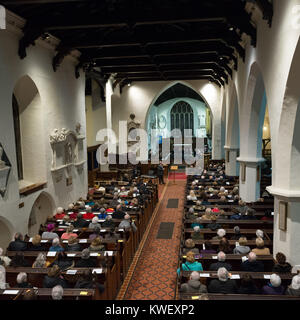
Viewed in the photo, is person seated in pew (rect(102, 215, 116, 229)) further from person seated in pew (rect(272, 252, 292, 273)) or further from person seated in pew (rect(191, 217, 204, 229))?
person seated in pew (rect(272, 252, 292, 273))

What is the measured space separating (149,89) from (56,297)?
20063 millimetres

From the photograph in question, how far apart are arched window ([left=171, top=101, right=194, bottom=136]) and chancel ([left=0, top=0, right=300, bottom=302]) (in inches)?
603

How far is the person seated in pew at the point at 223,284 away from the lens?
5375 millimetres

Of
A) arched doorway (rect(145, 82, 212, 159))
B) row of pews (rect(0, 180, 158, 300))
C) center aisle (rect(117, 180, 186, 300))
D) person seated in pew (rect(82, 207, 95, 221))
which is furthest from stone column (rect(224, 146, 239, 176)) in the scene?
arched doorway (rect(145, 82, 212, 159))

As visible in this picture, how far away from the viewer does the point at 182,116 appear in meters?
33.6

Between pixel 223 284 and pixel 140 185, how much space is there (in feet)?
31.5

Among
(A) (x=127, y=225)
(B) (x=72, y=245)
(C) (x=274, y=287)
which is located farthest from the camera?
(A) (x=127, y=225)

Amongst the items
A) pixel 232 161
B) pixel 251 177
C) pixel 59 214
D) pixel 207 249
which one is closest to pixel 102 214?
pixel 59 214

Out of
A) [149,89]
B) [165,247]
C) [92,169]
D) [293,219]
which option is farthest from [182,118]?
[293,219]

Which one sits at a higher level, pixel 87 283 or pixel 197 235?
pixel 87 283

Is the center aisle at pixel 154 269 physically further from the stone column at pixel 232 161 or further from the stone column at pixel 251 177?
the stone column at pixel 232 161

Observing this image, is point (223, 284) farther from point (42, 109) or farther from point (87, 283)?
point (42, 109)

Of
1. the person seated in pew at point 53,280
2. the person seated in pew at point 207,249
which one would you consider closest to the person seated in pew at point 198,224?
the person seated in pew at point 207,249
